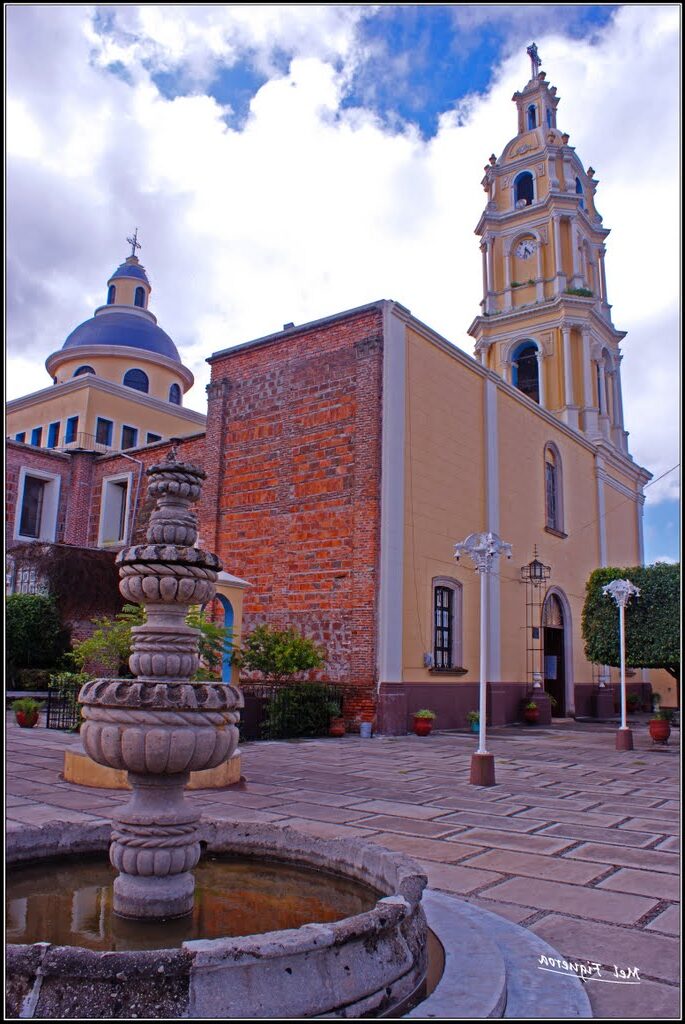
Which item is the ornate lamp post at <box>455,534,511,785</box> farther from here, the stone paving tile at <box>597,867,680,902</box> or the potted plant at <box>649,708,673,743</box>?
the potted plant at <box>649,708,673,743</box>

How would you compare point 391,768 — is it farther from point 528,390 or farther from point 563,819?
point 528,390

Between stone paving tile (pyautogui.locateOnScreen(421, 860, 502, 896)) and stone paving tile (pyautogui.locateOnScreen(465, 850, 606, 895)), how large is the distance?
0.49 feet

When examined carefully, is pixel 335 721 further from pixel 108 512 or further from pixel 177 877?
pixel 108 512

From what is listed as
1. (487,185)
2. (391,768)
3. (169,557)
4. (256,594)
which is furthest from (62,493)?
(169,557)

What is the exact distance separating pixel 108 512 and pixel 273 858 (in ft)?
64.8

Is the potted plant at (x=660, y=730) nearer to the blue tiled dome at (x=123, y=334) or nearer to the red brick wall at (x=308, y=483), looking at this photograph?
the red brick wall at (x=308, y=483)

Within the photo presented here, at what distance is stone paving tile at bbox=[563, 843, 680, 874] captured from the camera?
17.2 feet

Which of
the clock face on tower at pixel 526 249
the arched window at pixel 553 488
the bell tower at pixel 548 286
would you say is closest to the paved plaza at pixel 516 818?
the arched window at pixel 553 488

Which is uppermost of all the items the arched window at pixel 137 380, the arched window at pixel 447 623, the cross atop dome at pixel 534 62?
the cross atop dome at pixel 534 62

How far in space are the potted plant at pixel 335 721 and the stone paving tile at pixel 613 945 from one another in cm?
Result: 987

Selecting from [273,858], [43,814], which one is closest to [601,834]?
[273,858]

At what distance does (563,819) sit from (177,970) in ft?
17.3

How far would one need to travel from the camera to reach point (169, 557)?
367 cm

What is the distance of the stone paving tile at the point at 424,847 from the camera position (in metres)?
5.32
